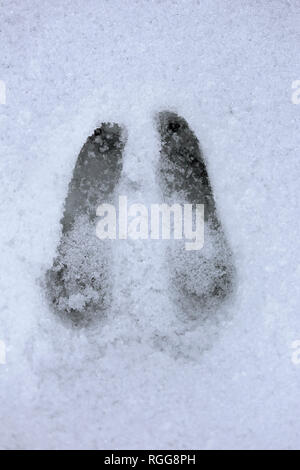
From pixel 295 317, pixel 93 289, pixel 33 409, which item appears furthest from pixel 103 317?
pixel 295 317
